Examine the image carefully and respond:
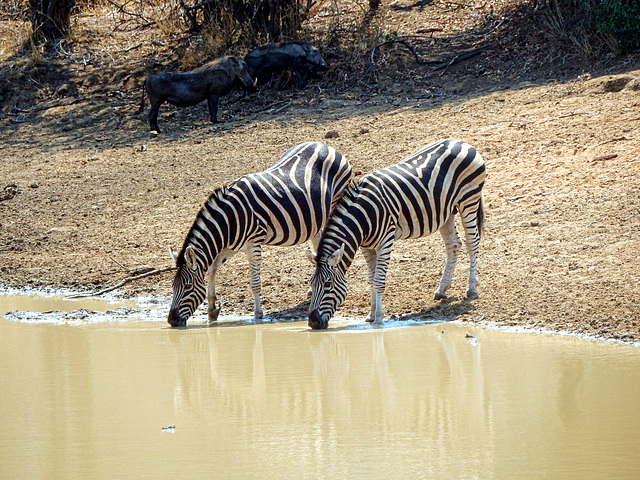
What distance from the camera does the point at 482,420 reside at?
5.46 metres

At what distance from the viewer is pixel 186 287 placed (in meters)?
8.55

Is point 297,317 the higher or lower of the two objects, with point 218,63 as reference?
lower

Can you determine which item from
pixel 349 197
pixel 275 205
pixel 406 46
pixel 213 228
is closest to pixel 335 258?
pixel 349 197

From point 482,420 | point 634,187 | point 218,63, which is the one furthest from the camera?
point 218,63

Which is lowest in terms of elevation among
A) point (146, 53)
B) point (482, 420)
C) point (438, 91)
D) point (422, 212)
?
point (482, 420)

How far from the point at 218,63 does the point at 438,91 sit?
14.3ft

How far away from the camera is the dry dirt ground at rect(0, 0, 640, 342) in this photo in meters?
8.98

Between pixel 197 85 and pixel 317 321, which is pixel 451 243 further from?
pixel 197 85

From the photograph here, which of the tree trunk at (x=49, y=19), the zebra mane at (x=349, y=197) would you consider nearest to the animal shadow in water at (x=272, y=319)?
the zebra mane at (x=349, y=197)

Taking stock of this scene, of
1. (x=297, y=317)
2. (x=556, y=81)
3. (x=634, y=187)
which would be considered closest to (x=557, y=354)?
(x=297, y=317)

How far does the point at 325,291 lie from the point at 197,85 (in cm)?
980

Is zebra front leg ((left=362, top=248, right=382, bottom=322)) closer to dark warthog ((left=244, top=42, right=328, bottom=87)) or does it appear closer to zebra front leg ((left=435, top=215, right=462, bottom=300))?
zebra front leg ((left=435, top=215, right=462, bottom=300))

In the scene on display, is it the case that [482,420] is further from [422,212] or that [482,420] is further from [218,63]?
[218,63]

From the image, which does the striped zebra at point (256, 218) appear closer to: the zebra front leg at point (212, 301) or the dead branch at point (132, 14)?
the zebra front leg at point (212, 301)
